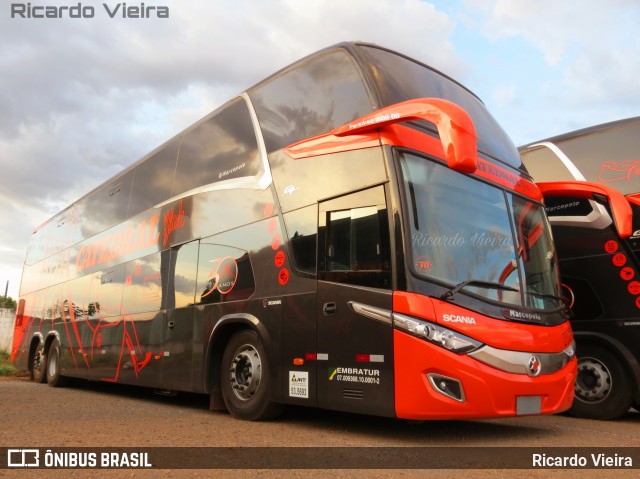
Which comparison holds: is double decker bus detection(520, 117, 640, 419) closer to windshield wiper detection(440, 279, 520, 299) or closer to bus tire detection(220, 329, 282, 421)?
windshield wiper detection(440, 279, 520, 299)

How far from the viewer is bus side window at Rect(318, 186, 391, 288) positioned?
543 cm

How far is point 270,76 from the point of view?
7.70m

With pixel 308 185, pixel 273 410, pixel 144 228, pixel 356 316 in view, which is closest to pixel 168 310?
pixel 144 228

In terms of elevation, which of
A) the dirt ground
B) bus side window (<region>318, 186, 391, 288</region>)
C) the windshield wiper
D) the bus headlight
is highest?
bus side window (<region>318, 186, 391, 288</region>)

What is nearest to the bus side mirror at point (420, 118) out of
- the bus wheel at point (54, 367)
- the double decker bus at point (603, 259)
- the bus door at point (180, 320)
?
the bus door at point (180, 320)

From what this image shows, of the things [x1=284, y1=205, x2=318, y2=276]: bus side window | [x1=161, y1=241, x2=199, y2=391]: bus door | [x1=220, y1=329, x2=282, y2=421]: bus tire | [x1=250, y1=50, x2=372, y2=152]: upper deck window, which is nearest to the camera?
[x1=284, y1=205, x2=318, y2=276]: bus side window

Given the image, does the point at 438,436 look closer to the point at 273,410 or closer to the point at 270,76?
the point at 273,410

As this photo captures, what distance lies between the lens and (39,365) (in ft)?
46.5

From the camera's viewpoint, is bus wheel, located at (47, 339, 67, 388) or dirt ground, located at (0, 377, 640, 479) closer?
dirt ground, located at (0, 377, 640, 479)

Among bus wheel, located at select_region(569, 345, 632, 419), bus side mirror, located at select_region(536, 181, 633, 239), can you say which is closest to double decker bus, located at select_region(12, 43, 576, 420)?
bus side mirror, located at select_region(536, 181, 633, 239)

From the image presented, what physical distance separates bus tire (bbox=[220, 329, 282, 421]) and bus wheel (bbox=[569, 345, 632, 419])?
3982 mm

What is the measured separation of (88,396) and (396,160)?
25.7 feet

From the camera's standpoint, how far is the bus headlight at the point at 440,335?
4.99 m

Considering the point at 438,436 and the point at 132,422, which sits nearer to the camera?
the point at 438,436
